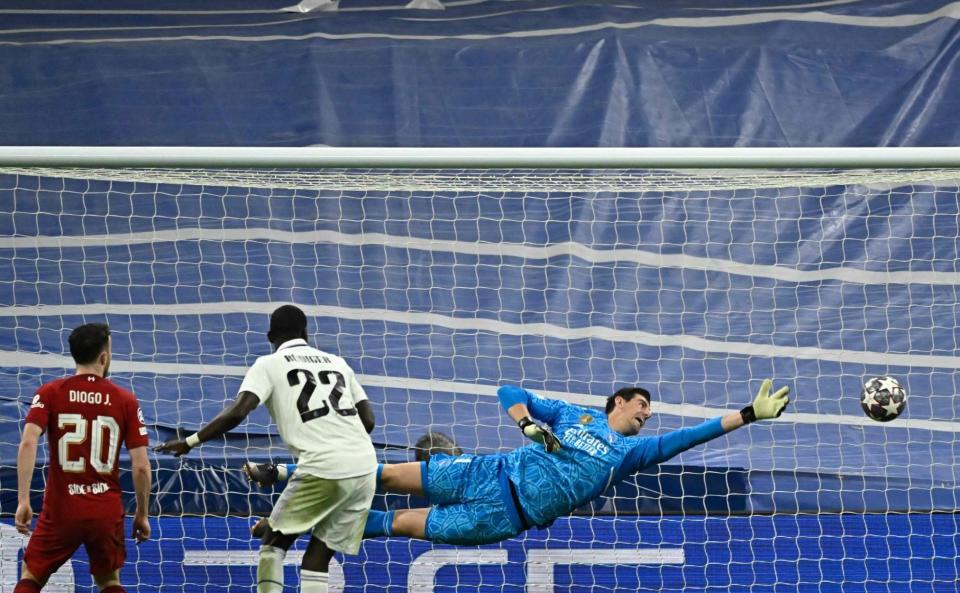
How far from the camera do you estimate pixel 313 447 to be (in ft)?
18.3

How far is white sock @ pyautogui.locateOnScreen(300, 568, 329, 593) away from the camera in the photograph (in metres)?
5.59

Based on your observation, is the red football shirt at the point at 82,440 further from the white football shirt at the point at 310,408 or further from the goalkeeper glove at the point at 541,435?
the goalkeeper glove at the point at 541,435

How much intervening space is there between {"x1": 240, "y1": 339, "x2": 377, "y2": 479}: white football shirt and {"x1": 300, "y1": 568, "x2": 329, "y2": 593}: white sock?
444mm

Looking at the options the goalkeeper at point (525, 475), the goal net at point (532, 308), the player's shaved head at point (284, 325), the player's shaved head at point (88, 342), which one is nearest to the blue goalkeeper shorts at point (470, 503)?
the goalkeeper at point (525, 475)

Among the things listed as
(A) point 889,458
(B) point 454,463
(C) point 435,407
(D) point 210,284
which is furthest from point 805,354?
(D) point 210,284

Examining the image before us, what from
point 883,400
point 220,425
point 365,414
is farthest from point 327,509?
point 883,400

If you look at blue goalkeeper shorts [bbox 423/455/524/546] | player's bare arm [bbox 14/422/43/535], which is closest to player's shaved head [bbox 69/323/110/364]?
player's bare arm [bbox 14/422/43/535]

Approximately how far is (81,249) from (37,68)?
1.78m

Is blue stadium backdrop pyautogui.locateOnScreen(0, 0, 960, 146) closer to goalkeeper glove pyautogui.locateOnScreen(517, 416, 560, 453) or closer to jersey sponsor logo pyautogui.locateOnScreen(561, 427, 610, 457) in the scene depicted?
jersey sponsor logo pyautogui.locateOnScreen(561, 427, 610, 457)

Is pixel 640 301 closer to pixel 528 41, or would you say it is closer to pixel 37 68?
pixel 528 41

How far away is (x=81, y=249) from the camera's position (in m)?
9.04

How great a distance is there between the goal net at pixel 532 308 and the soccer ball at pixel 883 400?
4.23ft

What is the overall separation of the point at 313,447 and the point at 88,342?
3.78 ft

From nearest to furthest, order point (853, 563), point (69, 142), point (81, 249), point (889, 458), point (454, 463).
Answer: point (454, 463), point (853, 563), point (889, 458), point (81, 249), point (69, 142)
